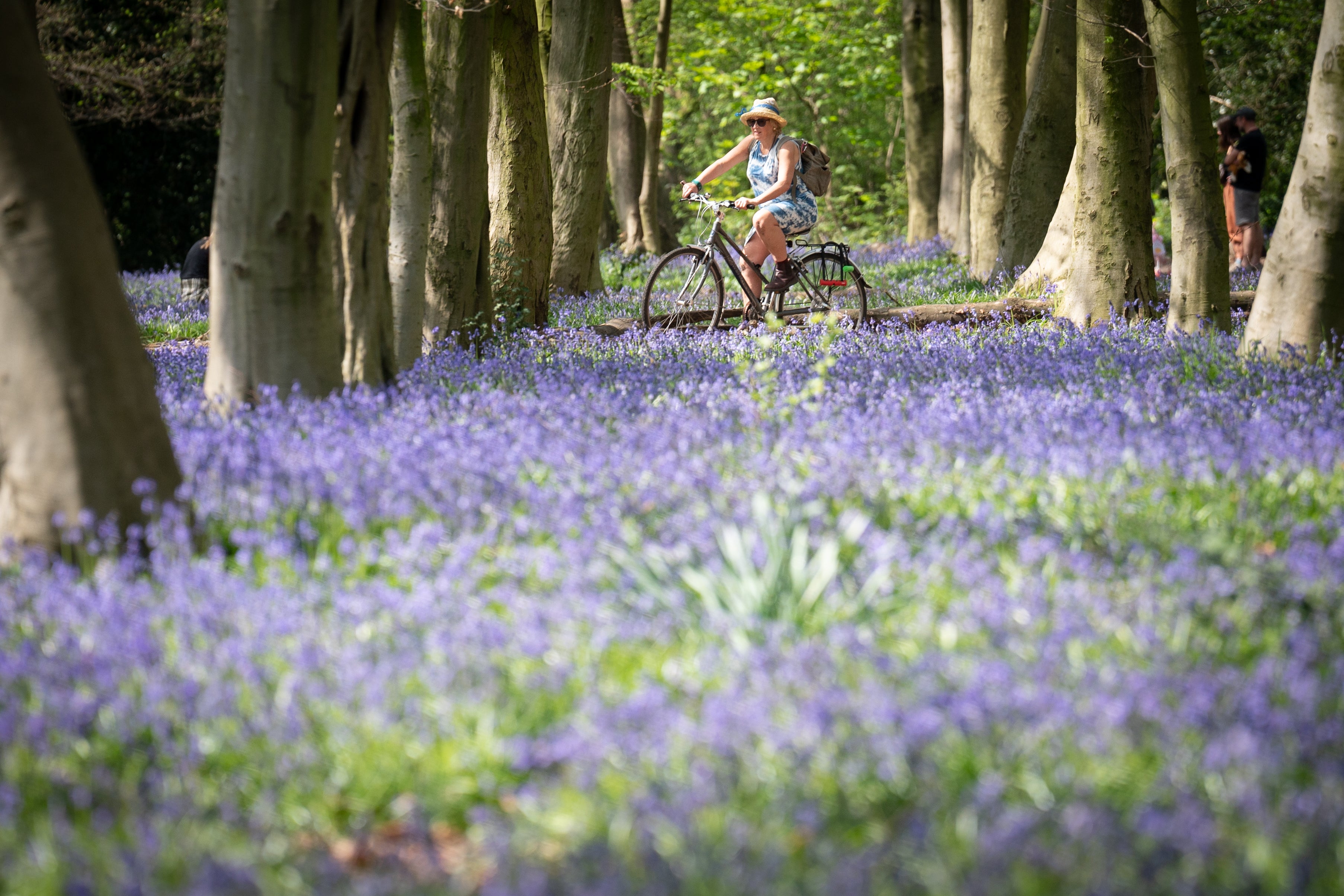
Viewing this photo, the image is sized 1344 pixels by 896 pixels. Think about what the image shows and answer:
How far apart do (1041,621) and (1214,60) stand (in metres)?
22.2

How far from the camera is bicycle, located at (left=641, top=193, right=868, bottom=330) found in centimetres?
988

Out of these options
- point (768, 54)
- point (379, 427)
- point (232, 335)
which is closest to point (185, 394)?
point (232, 335)

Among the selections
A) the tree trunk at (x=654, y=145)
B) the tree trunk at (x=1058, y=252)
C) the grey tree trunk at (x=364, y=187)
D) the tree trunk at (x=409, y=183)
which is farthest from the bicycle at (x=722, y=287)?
the tree trunk at (x=654, y=145)

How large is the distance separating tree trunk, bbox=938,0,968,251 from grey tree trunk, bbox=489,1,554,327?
8.78m

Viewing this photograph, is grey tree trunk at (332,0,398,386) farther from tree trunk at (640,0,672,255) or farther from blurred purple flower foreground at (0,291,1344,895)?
tree trunk at (640,0,672,255)

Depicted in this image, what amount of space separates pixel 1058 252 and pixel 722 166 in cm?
356

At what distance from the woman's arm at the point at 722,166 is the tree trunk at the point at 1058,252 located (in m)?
3.10

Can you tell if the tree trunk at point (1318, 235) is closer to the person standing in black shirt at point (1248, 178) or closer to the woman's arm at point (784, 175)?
the woman's arm at point (784, 175)

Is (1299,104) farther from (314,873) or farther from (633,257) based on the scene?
(314,873)

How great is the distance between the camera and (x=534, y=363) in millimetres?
7297

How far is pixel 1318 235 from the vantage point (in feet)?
21.8

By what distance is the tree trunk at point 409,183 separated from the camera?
7066 mm

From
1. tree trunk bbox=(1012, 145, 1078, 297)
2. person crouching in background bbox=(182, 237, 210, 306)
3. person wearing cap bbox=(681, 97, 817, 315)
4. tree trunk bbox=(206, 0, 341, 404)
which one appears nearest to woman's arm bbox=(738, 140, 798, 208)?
person wearing cap bbox=(681, 97, 817, 315)

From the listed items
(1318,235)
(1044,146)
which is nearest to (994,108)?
(1044,146)
